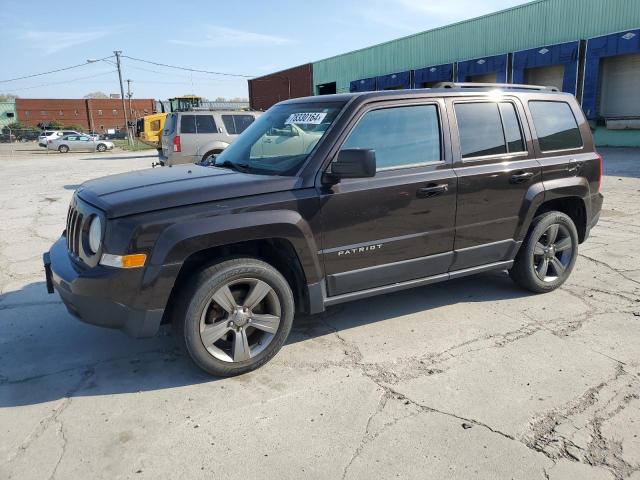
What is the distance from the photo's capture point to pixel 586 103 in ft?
75.2

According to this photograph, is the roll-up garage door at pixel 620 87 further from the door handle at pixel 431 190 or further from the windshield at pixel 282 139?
the windshield at pixel 282 139

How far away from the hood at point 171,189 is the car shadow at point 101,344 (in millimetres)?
1185

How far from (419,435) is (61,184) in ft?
49.0

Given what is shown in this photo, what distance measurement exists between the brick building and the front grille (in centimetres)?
7709

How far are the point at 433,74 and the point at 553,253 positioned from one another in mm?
27499

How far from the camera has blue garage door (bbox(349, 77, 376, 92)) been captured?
35.0m

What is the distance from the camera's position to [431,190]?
12.9 ft

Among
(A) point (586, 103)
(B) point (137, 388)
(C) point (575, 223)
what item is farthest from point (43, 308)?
(A) point (586, 103)

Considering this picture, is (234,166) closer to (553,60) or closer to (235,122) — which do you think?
(235,122)

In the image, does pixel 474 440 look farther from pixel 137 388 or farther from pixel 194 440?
pixel 137 388

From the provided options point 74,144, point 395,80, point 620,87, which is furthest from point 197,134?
point 74,144

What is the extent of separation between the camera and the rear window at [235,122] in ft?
43.8

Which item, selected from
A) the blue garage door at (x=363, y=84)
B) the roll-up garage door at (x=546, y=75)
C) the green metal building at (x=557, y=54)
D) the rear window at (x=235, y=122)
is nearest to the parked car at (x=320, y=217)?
the rear window at (x=235, y=122)

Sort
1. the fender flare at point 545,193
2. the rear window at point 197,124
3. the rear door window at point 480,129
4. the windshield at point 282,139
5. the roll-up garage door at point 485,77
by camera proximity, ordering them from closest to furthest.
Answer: the windshield at point 282,139 → the rear door window at point 480,129 → the fender flare at point 545,193 → the rear window at point 197,124 → the roll-up garage door at point 485,77
